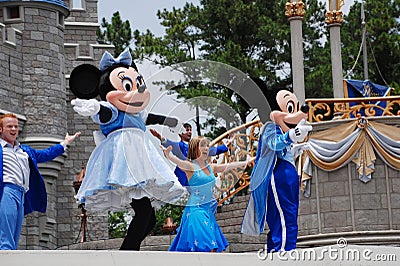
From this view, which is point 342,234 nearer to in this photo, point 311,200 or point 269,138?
point 311,200

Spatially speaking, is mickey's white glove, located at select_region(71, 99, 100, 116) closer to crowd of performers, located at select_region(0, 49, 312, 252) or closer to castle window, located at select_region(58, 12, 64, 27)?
crowd of performers, located at select_region(0, 49, 312, 252)

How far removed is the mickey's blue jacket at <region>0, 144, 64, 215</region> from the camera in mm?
9758

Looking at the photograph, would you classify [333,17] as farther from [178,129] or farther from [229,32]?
[229,32]

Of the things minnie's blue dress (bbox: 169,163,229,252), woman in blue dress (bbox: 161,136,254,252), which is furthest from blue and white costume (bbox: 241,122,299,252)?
minnie's blue dress (bbox: 169,163,229,252)

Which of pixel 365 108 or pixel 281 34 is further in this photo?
pixel 281 34

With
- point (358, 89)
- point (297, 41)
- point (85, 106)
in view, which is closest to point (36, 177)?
point (85, 106)

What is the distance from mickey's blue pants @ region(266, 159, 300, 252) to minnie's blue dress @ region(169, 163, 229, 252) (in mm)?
434

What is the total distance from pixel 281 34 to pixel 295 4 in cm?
1200

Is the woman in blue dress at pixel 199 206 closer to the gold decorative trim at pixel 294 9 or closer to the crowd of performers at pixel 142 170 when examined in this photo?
the crowd of performers at pixel 142 170

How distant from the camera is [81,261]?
7.85 metres

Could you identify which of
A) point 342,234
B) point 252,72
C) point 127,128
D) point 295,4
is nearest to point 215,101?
point 127,128

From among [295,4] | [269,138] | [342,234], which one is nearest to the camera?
[269,138]

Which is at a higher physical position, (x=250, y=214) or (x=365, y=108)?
(x=365, y=108)

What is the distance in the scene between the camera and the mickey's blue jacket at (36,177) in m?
9.76
